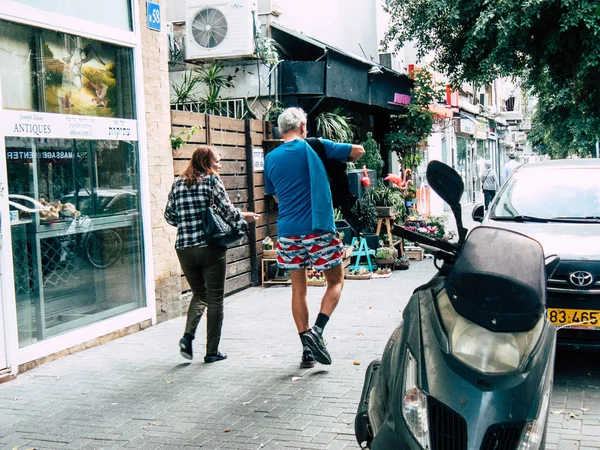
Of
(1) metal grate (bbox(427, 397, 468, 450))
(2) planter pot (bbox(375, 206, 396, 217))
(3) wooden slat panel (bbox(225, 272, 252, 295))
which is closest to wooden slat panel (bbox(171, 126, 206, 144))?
(3) wooden slat panel (bbox(225, 272, 252, 295))

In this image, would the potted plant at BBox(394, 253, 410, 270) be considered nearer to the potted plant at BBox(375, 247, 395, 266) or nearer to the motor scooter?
the potted plant at BBox(375, 247, 395, 266)

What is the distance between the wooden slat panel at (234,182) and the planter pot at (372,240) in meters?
2.32

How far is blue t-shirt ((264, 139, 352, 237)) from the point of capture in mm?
5848

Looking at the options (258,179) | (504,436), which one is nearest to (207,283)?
(504,436)

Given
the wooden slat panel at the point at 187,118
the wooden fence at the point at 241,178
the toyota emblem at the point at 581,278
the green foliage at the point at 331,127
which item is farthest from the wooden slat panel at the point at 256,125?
the toyota emblem at the point at 581,278

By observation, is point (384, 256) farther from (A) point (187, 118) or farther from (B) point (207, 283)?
(B) point (207, 283)

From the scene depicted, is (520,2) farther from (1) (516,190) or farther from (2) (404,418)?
(2) (404,418)

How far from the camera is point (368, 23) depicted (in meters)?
18.4

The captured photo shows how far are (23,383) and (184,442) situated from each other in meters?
2.11

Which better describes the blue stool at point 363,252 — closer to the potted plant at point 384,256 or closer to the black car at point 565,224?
the potted plant at point 384,256

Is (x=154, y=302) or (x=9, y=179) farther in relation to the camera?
(x=154, y=302)

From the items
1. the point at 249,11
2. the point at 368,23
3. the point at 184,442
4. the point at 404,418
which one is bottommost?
the point at 184,442

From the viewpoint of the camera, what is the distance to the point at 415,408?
272 cm

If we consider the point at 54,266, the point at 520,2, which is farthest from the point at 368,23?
the point at 54,266
